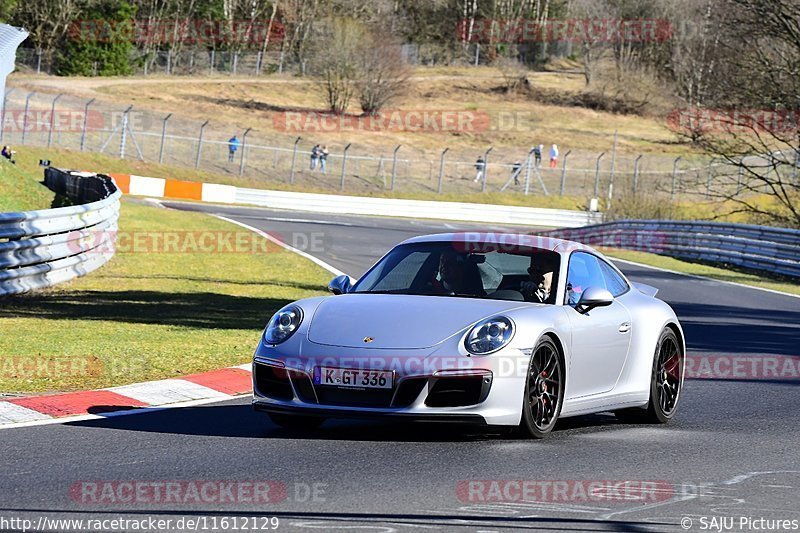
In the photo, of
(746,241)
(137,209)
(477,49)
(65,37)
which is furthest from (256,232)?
(477,49)

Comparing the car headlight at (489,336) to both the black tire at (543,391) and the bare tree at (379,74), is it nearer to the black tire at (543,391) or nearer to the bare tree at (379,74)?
the black tire at (543,391)

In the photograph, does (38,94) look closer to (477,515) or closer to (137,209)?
(137,209)

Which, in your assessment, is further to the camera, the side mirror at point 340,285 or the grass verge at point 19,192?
the grass verge at point 19,192

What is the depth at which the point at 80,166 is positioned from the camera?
5125 centimetres

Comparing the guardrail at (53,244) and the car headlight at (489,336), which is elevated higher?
the car headlight at (489,336)

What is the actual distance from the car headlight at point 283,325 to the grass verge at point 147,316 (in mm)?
2321

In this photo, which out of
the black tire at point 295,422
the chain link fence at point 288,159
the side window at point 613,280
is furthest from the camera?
the chain link fence at point 288,159

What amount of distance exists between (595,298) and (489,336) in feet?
3.32

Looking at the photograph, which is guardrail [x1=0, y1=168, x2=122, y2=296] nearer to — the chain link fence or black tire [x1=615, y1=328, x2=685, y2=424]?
black tire [x1=615, y1=328, x2=685, y2=424]

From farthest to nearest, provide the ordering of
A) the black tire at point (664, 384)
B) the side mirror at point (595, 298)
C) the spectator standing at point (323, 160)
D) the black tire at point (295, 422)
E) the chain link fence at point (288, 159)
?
the spectator standing at point (323, 160) < the chain link fence at point (288, 159) < the black tire at point (664, 384) < the side mirror at point (595, 298) < the black tire at point (295, 422)

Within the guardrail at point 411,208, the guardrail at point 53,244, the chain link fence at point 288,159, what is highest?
the guardrail at point 53,244

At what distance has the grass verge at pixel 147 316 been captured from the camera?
1101 centimetres

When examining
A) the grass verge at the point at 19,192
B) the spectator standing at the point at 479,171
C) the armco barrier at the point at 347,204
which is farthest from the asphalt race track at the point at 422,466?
Result: the spectator standing at the point at 479,171

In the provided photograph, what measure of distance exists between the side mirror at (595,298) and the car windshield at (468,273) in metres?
0.21
